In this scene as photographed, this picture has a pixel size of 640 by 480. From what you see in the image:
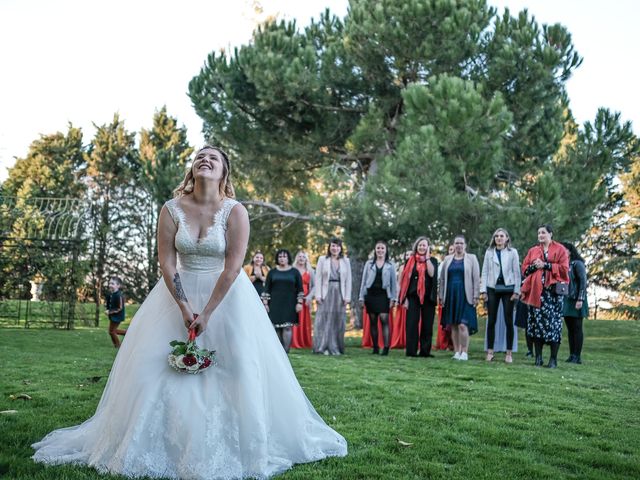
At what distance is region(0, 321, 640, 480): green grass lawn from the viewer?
3.83 meters

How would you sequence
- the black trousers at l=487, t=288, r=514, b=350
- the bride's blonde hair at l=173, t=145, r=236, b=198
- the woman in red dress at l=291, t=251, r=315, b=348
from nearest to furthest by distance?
the bride's blonde hair at l=173, t=145, r=236, b=198 < the black trousers at l=487, t=288, r=514, b=350 < the woman in red dress at l=291, t=251, r=315, b=348

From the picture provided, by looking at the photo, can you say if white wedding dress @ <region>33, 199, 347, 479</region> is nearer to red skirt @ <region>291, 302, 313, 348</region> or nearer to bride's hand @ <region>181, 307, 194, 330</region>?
bride's hand @ <region>181, 307, 194, 330</region>

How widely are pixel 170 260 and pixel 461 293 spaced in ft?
23.2

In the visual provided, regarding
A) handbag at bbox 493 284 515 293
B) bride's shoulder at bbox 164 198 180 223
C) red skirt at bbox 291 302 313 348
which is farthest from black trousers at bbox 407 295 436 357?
bride's shoulder at bbox 164 198 180 223

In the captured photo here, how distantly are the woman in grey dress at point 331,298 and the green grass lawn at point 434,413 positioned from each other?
47.8 inches

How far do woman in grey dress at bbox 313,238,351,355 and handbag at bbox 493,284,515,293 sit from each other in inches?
104

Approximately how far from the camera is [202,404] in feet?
11.9

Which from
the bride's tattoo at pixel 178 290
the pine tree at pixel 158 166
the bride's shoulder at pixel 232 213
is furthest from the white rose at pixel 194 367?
the pine tree at pixel 158 166

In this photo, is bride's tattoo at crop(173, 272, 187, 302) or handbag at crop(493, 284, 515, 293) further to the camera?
handbag at crop(493, 284, 515, 293)

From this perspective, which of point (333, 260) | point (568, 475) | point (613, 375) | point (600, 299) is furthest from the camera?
point (600, 299)

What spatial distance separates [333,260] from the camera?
11.6 m

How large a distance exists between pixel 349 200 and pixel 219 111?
18.6 feet

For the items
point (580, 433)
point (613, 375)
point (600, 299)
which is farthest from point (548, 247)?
point (600, 299)

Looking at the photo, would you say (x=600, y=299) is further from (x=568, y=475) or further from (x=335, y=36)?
(x=568, y=475)
